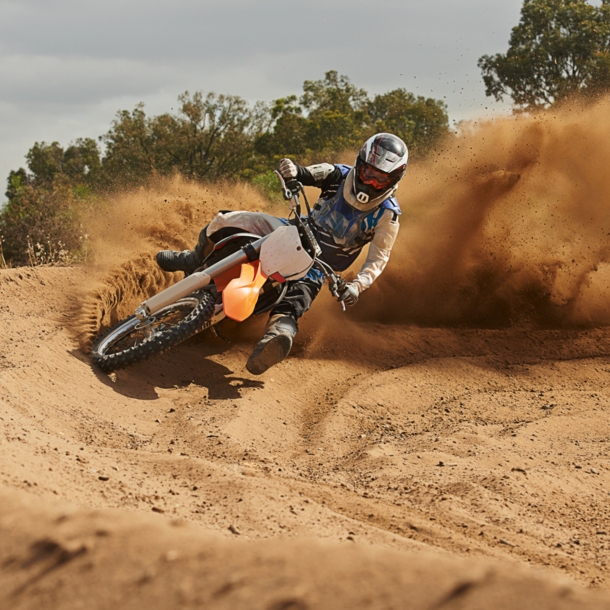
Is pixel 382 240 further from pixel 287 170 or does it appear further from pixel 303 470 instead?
pixel 303 470

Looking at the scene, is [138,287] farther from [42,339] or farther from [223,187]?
[223,187]

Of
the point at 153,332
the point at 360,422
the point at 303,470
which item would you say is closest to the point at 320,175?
the point at 153,332

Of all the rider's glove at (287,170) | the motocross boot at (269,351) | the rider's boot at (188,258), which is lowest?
the motocross boot at (269,351)

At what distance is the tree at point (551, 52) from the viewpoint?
3081cm

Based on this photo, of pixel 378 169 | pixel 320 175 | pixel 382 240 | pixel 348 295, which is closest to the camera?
pixel 348 295

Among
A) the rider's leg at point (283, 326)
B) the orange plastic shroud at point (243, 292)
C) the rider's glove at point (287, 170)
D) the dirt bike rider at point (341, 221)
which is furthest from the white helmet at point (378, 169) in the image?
the orange plastic shroud at point (243, 292)

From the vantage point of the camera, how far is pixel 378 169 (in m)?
6.86

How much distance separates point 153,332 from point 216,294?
2.08 feet

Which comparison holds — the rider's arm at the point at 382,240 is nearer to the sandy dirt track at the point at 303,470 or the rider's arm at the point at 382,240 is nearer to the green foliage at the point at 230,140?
the sandy dirt track at the point at 303,470

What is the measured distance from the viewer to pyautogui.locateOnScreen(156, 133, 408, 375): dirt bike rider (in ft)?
22.7

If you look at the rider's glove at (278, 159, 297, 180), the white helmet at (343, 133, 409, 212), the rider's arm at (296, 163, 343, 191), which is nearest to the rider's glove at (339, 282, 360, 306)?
the rider's glove at (278, 159, 297, 180)

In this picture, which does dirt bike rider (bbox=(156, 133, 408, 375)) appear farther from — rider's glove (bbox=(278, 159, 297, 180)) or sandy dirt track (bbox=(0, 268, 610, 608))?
sandy dirt track (bbox=(0, 268, 610, 608))

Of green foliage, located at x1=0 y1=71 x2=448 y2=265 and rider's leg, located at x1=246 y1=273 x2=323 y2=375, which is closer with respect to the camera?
rider's leg, located at x1=246 y1=273 x2=323 y2=375

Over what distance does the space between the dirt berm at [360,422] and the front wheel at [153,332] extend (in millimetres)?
236
